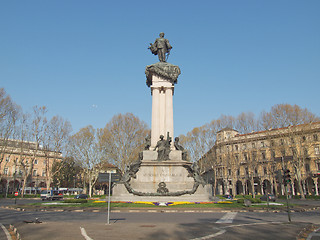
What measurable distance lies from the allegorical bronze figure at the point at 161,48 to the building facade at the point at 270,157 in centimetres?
1712

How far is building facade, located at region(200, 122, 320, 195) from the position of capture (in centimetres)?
4400

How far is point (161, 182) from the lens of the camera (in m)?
21.9

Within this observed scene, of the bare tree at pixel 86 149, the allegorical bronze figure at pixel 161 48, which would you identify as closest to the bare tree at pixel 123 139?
the bare tree at pixel 86 149

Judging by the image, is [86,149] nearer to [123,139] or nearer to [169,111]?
[123,139]

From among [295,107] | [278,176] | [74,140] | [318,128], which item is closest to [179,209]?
[278,176]

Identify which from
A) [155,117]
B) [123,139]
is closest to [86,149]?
[123,139]

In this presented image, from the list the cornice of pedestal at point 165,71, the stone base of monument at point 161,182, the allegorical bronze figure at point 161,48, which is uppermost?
the allegorical bronze figure at point 161,48

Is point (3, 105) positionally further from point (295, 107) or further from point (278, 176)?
point (295, 107)

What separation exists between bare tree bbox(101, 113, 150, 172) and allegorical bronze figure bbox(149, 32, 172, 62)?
21552mm

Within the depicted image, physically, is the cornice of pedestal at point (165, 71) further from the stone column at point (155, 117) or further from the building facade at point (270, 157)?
the building facade at point (270, 157)

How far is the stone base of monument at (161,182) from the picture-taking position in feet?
69.7

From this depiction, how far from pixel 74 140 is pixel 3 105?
16.0 metres

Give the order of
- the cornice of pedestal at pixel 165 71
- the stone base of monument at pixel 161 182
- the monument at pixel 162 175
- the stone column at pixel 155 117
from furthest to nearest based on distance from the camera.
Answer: the cornice of pedestal at pixel 165 71
the stone column at pixel 155 117
the monument at pixel 162 175
the stone base of monument at pixel 161 182

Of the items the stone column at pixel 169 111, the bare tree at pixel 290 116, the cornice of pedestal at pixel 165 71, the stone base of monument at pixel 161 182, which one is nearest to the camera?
the stone base of monument at pixel 161 182
